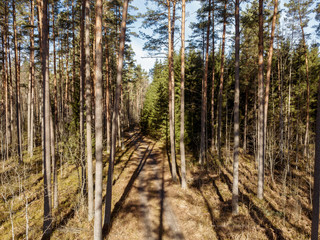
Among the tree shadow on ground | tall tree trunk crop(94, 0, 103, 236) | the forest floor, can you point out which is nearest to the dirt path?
the forest floor

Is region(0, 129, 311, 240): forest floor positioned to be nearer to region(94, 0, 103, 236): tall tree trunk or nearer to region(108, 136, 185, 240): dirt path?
region(108, 136, 185, 240): dirt path

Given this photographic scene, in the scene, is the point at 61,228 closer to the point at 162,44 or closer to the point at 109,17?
the point at 162,44

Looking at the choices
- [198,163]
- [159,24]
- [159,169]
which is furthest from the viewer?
[198,163]

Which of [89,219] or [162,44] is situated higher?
[162,44]

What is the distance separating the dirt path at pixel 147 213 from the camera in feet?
25.0

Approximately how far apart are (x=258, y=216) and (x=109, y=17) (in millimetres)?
18497

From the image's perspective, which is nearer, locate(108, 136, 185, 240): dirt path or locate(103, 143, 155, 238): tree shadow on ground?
locate(108, 136, 185, 240): dirt path

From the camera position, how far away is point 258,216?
28.7ft

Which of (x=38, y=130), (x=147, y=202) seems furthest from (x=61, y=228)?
(x=38, y=130)

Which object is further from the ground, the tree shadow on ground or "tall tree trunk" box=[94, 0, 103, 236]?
"tall tree trunk" box=[94, 0, 103, 236]

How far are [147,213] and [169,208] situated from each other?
1.27 metres

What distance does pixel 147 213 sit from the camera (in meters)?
8.99

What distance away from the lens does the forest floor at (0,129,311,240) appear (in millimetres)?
7641

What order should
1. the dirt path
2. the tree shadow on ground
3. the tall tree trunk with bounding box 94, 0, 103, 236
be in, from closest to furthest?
the tall tree trunk with bounding box 94, 0, 103, 236 → the dirt path → the tree shadow on ground
